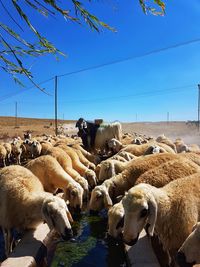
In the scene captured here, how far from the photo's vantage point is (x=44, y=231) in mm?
6191

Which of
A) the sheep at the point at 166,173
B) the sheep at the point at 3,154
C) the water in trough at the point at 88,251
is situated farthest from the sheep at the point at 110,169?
the sheep at the point at 3,154

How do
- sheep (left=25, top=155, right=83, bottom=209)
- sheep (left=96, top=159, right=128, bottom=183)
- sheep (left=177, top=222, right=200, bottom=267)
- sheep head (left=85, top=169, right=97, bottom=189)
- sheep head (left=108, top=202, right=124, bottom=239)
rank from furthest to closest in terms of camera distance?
1. sheep head (left=85, top=169, right=97, bottom=189)
2. sheep (left=96, top=159, right=128, bottom=183)
3. sheep (left=25, top=155, right=83, bottom=209)
4. sheep head (left=108, top=202, right=124, bottom=239)
5. sheep (left=177, top=222, right=200, bottom=267)

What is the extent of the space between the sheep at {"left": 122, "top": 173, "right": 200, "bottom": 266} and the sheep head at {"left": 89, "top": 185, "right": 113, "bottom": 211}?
2.52 meters

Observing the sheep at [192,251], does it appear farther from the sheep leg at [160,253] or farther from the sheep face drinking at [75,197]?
the sheep face drinking at [75,197]

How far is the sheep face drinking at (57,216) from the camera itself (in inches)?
217

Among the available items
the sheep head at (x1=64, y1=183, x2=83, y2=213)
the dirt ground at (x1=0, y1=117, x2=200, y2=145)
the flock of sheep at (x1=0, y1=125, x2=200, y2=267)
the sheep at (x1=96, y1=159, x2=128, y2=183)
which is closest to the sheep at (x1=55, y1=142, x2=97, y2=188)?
the sheep at (x1=96, y1=159, x2=128, y2=183)

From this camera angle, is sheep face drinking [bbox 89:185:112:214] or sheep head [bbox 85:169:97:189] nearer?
sheep face drinking [bbox 89:185:112:214]

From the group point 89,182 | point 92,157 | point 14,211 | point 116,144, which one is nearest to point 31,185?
point 14,211

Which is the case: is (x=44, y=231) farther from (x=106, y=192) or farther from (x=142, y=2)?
(x=142, y=2)

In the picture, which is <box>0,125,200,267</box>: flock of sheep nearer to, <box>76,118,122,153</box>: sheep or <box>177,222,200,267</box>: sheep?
<box>177,222,200,267</box>: sheep

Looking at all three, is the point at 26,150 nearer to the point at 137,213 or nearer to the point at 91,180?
the point at 91,180

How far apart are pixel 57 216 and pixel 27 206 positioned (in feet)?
2.81

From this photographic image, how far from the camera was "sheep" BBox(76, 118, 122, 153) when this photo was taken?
21.2 meters

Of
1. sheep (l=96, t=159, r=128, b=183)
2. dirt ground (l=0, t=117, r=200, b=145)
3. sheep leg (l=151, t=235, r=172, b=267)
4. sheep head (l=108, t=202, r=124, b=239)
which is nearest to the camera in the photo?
sheep leg (l=151, t=235, r=172, b=267)
